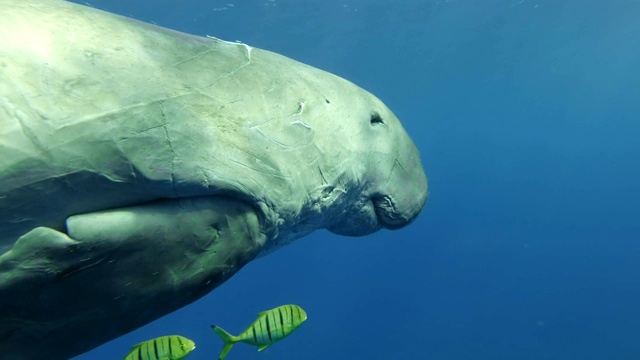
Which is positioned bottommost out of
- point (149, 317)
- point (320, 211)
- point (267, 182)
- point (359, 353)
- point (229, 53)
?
point (359, 353)

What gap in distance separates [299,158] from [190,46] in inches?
28.6

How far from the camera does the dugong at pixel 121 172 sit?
6.07 ft

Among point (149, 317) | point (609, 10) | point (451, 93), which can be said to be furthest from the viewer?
point (451, 93)

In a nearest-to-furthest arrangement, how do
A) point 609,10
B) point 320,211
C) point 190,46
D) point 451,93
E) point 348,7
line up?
1. point 190,46
2. point 320,211
3. point 348,7
4. point 609,10
5. point 451,93

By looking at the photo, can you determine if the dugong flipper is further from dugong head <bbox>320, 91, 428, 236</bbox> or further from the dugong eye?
the dugong eye

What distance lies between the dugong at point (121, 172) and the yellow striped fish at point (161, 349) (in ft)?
7.60

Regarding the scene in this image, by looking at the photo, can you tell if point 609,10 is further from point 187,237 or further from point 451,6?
point 187,237

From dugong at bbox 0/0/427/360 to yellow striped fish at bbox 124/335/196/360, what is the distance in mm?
2315

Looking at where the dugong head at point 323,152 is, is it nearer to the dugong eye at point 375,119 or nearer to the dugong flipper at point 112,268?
the dugong eye at point 375,119

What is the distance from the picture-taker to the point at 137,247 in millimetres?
1970

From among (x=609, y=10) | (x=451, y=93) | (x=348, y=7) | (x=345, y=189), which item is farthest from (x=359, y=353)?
(x=451, y=93)

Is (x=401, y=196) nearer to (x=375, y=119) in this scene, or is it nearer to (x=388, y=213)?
(x=388, y=213)

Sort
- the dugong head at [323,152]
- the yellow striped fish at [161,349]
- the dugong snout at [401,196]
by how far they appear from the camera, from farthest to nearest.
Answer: the yellow striped fish at [161,349] < the dugong snout at [401,196] < the dugong head at [323,152]

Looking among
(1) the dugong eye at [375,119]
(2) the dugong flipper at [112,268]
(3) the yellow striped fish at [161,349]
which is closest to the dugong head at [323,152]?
(1) the dugong eye at [375,119]
